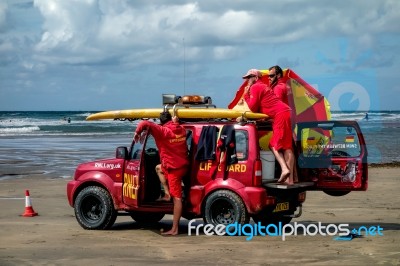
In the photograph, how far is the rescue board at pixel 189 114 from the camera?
1138 centimetres

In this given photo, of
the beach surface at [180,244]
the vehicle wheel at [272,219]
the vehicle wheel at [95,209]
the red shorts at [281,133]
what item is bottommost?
the beach surface at [180,244]

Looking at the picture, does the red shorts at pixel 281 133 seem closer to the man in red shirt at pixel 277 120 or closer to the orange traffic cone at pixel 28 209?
the man in red shirt at pixel 277 120

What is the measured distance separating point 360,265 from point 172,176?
11.8 feet

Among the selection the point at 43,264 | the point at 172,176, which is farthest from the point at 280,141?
the point at 43,264

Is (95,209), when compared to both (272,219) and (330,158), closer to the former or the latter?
(272,219)

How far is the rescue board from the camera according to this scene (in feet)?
37.3

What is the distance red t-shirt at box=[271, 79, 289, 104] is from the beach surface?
2266mm

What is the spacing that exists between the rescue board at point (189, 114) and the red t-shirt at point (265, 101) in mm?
206

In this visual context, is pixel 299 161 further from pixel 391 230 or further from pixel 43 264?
pixel 43 264

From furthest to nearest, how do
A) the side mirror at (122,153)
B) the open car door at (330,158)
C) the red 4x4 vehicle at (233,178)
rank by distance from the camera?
the side mirror at (122,153) < the open car door at (330,158) < the red 4x4 vehicle at (233,178)

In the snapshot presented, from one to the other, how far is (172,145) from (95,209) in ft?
6.70

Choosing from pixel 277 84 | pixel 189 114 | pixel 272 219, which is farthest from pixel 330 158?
pixel 189 114

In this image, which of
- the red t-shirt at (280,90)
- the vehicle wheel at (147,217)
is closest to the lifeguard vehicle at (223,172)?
the vehicle wheel at (147,217)

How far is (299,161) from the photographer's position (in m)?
11.9
